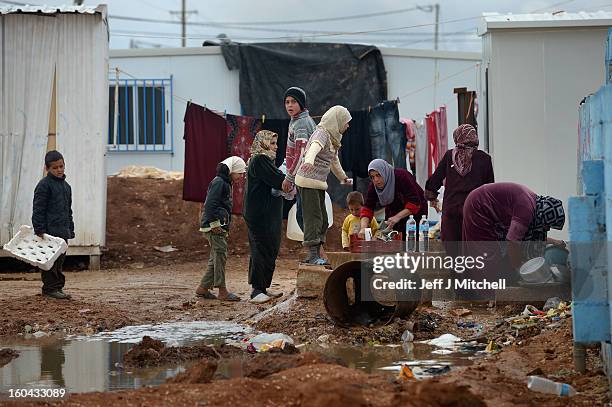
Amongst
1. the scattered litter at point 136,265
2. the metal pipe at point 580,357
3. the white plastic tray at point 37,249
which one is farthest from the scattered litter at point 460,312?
the scattered litter at point 136,265

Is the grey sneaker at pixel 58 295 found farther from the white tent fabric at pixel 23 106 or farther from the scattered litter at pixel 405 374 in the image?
the scattered litter at pixel 405 374

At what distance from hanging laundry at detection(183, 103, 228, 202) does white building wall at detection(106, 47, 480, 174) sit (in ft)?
15.1

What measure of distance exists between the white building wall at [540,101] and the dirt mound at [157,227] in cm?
537

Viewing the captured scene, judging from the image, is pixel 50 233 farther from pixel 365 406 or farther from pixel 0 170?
pixel 365 406

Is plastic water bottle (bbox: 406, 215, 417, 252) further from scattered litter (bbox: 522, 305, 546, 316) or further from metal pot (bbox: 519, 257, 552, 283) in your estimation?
scattered litter (bbox: 522, 305, 546, 316)

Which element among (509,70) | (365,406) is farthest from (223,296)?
(365,406)

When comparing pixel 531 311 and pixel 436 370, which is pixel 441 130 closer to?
pixel 531 311

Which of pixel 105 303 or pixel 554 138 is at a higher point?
pixel 554 138

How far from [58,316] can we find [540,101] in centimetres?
691

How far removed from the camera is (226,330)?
9266 millimetres

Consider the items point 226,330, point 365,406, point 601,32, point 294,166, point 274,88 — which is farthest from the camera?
point 274,88

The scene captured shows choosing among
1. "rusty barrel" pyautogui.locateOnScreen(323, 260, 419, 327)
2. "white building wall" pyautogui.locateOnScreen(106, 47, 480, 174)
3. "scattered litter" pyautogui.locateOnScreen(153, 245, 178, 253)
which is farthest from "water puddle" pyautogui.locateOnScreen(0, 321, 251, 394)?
"white building wall" pyautogui.locateOnScreen(106, 47, 480, 174)

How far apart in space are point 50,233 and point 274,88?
9.76 meters

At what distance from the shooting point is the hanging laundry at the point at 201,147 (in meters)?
15.5
